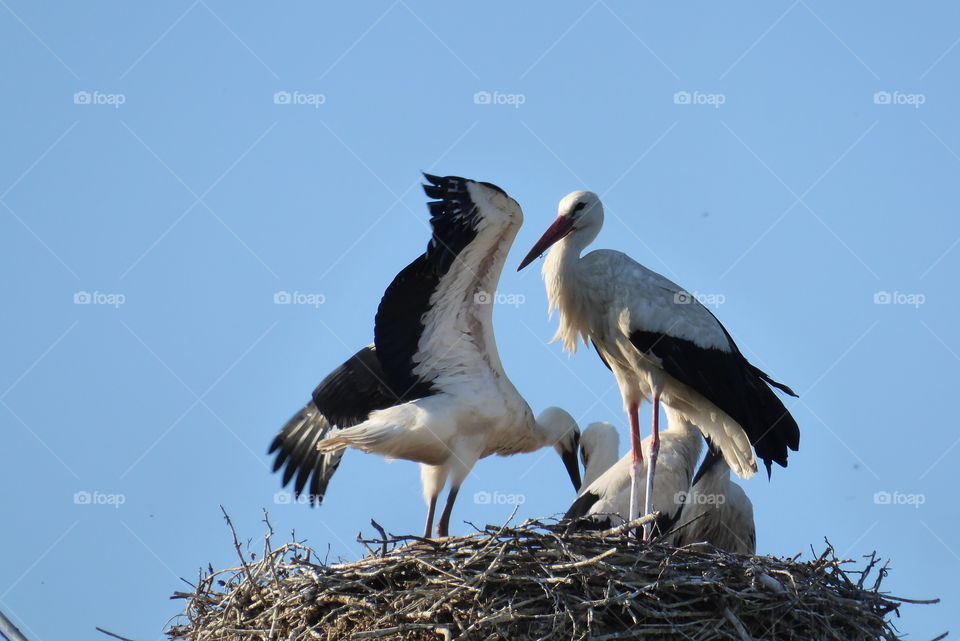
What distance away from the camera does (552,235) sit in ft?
27.1

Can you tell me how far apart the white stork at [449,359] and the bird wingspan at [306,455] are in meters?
0.73

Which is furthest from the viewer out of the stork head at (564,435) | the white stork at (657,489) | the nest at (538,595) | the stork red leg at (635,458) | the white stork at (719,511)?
the stork head at (564,435)

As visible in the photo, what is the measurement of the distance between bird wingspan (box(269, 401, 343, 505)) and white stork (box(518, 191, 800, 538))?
70.6 inches

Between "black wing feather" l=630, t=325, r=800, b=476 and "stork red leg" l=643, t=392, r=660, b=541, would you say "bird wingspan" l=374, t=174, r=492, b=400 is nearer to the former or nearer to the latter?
"black wing feather" l=630, t=325, r=800, b=476

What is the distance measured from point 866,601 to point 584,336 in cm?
225

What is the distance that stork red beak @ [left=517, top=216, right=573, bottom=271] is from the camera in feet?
26.9

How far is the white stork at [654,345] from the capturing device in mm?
8062

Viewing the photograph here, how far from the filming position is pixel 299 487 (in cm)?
934

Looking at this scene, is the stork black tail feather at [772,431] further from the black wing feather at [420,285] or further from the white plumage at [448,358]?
the black wing feather at [420,285]

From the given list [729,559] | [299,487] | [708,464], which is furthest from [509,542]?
[299,487]

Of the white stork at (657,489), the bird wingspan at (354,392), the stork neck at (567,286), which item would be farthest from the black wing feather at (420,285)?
the white stork at (657,489)

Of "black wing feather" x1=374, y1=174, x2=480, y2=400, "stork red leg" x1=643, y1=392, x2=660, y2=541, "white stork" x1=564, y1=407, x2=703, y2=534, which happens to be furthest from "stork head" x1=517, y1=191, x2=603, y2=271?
"white stork" x1=564, y1=407, x2=703, y2=534

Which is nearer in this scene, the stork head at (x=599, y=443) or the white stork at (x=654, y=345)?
the white stork at (x=654, y=345)

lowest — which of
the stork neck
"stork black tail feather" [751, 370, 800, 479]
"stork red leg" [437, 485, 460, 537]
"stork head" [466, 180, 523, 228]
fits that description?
"stork red leg" [437, 485, 460, 537]
